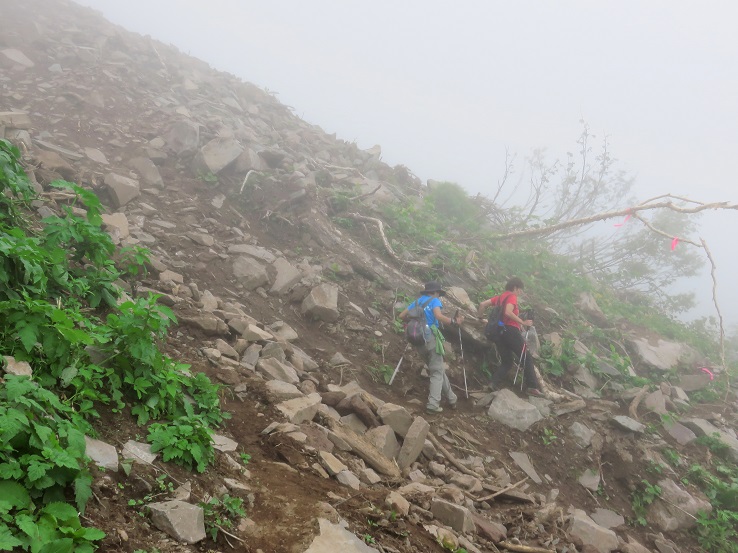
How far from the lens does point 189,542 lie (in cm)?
243

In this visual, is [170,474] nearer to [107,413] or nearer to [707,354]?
[107,413]

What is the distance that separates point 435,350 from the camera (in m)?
6.93

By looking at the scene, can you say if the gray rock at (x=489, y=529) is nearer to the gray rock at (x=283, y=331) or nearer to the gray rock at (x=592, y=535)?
the gray rock at (x=592, y=535)

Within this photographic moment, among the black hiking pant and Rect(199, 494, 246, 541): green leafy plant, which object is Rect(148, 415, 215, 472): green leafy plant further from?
the black hiking pant

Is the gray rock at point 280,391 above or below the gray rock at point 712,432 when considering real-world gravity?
below

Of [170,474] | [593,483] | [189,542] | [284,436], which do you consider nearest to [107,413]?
[170,474]

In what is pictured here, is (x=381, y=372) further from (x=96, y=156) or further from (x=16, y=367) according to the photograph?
(x=96, y=156)

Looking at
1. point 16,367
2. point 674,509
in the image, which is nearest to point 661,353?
point 674,509

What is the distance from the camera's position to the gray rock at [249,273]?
25.2 ft

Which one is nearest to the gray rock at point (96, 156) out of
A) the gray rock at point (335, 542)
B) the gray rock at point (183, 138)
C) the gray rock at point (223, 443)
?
the gray rock at point (183, 138)

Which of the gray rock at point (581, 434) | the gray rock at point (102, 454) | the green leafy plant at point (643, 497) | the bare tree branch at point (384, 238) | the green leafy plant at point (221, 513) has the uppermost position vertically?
the bare tree branch at point (384, 238)

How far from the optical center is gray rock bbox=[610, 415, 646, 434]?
23.0ft

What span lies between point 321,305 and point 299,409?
315cm

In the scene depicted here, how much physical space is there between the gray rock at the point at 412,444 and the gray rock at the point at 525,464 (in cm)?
178
